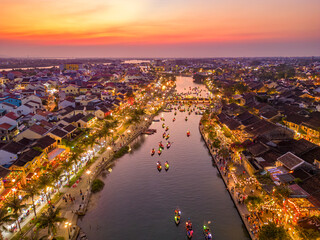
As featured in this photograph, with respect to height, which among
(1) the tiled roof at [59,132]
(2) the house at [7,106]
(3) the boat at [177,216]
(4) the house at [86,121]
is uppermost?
(1) the tiled roof at [59,132]

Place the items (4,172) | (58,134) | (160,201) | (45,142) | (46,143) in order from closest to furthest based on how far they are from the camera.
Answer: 1. (4,172)
2. (160,201)
3. (46,143)
4. (45,142)
5. (58,134)

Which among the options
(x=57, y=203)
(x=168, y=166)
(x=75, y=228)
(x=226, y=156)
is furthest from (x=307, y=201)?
(x=57, y=203)

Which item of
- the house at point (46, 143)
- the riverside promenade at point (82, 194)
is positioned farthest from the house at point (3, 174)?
the house at point (46, 143)

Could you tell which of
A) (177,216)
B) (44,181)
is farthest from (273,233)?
(44,181)

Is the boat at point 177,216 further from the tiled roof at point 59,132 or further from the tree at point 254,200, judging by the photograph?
the tiled roof at point 59,132

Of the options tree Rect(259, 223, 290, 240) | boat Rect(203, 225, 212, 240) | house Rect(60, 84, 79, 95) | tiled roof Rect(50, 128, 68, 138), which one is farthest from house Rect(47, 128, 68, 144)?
house Rect(60, 84, 79, 95)

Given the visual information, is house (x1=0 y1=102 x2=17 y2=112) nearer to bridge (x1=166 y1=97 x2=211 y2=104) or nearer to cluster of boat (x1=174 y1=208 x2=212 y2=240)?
cluster of boat (x1=174 y1=208 x2=212 y2=240)

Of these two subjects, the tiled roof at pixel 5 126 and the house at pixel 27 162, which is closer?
the house at pixel 27 162

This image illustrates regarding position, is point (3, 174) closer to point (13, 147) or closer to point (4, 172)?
point (4, 172)
